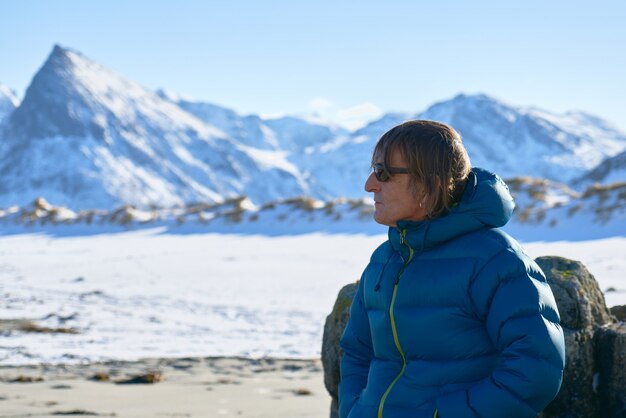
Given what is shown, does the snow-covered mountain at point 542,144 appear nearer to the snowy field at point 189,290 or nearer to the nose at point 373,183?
the snowy field at point 189,290

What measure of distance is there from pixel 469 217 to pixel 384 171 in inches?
10.9

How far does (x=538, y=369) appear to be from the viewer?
6.63 feet

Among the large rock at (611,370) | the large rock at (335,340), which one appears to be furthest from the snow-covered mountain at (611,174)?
Result: the large rock at (611,370)

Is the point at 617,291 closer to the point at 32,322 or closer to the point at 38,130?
the point at 32,322

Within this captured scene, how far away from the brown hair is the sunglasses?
0.09 feet

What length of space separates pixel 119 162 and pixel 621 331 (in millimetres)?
147886

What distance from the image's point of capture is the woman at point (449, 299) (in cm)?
205

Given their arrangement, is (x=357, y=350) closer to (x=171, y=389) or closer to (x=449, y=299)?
(x=449, y=299)

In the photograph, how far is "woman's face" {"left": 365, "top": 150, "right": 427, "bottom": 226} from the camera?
2.31 m

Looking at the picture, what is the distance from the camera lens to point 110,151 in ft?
489

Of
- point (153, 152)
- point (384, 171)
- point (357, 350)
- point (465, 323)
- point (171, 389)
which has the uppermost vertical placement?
point (153, 152)

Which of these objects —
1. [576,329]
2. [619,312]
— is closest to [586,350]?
[576,329]

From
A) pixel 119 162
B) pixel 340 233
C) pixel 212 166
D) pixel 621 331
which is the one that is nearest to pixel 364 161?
pixel 212 166

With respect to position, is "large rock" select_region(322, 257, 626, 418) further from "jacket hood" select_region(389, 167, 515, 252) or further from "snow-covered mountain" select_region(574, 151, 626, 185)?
"snow-covered mountain" select_region(574, 151, 626, 185)
